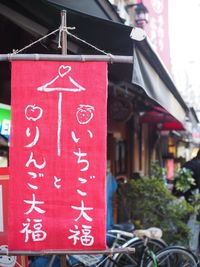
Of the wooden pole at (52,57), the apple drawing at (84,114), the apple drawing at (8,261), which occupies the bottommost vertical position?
the apple drawing at (8,261)

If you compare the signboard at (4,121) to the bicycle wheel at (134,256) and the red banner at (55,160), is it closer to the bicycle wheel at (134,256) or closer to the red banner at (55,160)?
the red banner at (55,160)

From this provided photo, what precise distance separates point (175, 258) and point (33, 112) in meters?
3.70

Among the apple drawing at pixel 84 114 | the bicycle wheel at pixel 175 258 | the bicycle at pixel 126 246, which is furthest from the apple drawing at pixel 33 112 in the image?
the bicycle wheel at pixel 175 258

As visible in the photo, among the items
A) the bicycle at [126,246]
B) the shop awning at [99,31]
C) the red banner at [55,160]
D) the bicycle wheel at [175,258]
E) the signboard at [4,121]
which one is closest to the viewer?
the red banner at [55,160]

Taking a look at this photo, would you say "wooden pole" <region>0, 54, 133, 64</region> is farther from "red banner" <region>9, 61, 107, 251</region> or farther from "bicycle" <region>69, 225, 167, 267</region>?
"bicycle" <region>69, 225, 167, 267</region>

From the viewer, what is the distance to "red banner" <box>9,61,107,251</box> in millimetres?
3646

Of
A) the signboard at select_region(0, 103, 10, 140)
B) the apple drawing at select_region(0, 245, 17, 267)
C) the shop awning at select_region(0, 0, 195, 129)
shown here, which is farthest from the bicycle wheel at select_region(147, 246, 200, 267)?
the signboard at select_region(0, 103, 10, 140)

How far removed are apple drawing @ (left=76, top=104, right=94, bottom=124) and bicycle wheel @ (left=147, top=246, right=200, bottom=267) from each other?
3246 mm

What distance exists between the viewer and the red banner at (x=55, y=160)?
365 cm

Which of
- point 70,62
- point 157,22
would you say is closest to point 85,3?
point 70,62

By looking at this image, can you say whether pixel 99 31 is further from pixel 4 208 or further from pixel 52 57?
pixel 4 208

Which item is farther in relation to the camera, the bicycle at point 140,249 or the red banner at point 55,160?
the bicycle at point 140,249

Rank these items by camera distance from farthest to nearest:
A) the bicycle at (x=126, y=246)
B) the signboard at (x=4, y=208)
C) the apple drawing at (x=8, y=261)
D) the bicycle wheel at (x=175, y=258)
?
the bicycle wheel at (x=175, y=258), the bicycle at (x=126, y=246), the apple drawing at (x=8, y=261), the signboard at (x=4, y=208)

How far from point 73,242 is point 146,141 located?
11.4 metres
